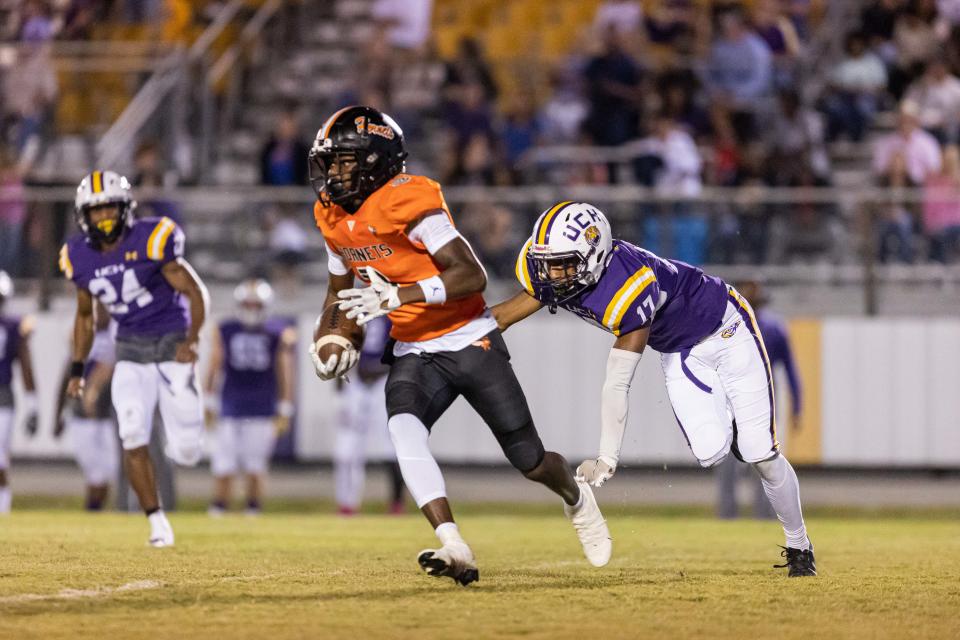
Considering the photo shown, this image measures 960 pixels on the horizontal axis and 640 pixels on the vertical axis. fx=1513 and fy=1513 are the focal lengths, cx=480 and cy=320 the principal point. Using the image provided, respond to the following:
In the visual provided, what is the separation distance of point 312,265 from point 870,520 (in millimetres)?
5389

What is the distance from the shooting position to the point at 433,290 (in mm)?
6082

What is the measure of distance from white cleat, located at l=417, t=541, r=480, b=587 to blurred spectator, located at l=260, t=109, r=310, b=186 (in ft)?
30.0

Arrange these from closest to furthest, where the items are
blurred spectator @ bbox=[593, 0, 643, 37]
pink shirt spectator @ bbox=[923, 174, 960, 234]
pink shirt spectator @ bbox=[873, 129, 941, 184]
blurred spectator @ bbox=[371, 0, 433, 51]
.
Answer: pink shirt spectator @ bbox=[923, 174, 960, 234] < pink shirt spectator @ bbox=[873, 129, 941, 184] < blurred spectator @ bbox=[593, 0, 643, 37] < blurred spectator @ bbox=[371, 0, 433, 51]

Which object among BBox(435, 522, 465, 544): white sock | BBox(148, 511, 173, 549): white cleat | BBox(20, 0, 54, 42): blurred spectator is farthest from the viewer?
BBox(20, 0, 54, 42): blurred spectator

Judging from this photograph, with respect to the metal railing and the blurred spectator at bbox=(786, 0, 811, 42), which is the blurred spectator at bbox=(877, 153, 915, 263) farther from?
the blurred spectator at bbox=(786, 0, 811, 42)

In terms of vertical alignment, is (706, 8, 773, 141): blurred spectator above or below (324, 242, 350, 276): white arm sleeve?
above

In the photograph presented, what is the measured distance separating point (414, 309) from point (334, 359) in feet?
1.32

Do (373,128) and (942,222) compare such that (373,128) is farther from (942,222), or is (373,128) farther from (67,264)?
(942,222)

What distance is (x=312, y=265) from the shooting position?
45.4ft

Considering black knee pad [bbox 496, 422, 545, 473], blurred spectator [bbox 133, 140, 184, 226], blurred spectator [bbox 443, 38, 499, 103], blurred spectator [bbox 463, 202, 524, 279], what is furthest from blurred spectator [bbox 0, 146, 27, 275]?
black knee pad [bbox 496, 422, 545, 473]

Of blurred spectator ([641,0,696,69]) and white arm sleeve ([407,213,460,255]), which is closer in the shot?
white arm sleeve ([407,213,460,255])

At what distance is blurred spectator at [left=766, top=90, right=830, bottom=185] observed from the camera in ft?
45.3

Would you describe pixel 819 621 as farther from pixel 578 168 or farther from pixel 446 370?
pixel 578 168

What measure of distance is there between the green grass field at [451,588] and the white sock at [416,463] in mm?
384
